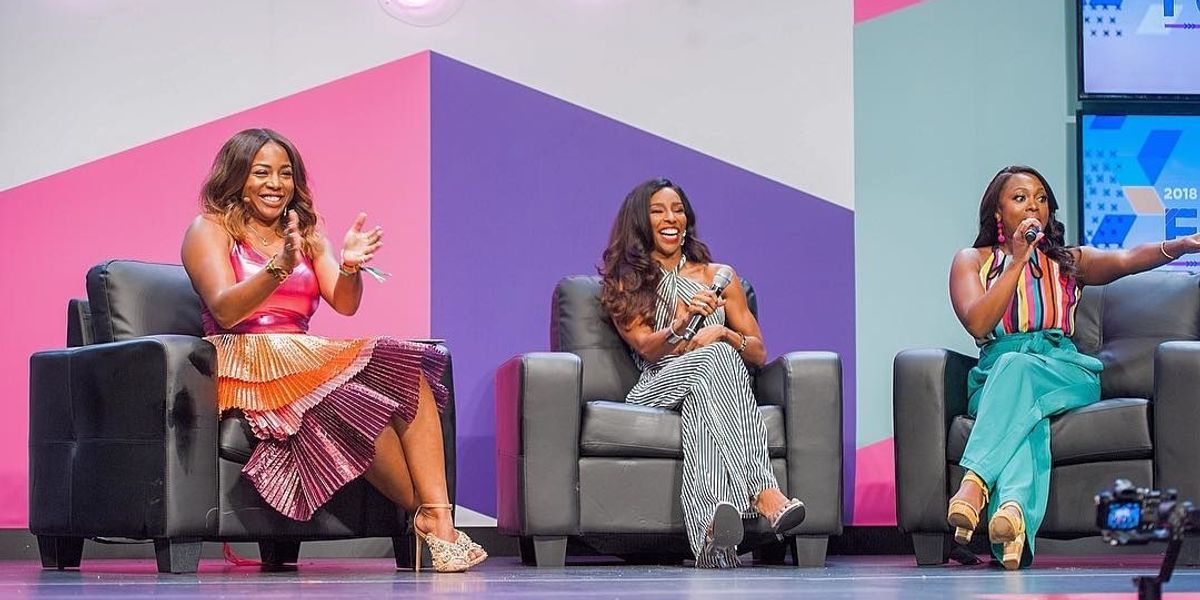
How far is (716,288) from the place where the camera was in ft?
15.0

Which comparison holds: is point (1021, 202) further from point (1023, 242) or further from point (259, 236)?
point (259, 236)

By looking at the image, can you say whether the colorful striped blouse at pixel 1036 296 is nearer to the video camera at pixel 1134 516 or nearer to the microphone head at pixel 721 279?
the microphone head at pixel 721 279

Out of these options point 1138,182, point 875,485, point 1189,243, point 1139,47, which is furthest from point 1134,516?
point 1139,47

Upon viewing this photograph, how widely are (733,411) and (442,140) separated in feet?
5.16

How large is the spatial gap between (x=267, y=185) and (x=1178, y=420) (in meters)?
2.51

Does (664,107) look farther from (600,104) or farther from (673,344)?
(673,344)

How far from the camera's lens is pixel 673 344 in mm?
4453

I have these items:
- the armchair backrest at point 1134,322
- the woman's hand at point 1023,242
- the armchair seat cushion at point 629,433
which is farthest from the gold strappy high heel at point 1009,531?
the armchair backrest at point 1134,322

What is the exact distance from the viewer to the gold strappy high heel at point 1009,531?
12.6 feet

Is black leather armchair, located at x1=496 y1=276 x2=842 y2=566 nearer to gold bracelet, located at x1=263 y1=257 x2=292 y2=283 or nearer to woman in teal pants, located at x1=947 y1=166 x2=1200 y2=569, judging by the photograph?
woman in teal pants, located at x1=947 y1=166 x2=1200 y2=569

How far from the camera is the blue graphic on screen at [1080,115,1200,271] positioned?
519cm

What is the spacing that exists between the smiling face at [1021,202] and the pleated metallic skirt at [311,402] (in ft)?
6.07

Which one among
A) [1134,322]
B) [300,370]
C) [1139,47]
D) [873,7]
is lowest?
[300,370]

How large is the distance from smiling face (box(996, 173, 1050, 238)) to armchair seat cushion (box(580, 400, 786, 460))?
1.05m
